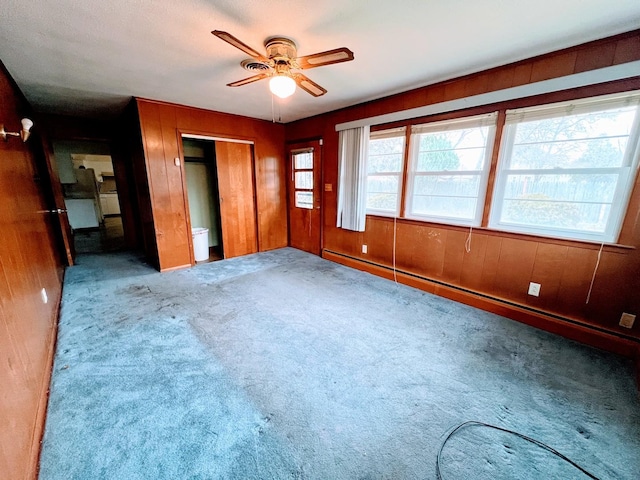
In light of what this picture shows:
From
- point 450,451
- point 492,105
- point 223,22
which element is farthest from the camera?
point 492,105

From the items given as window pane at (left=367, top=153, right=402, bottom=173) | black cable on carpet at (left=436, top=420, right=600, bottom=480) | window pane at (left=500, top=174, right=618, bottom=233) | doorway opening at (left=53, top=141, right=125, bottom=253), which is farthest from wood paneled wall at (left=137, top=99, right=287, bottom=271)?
black cable on carpet at (left=436, top=420, right=600, bottom=480)

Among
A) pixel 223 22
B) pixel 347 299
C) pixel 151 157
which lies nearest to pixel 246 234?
pixel 151 157

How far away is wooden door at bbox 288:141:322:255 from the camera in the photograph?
4.23 m

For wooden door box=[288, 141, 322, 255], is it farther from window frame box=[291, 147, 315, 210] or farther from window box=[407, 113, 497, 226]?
window box=[407, 113, 497, 226]

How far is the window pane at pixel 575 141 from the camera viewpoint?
1.89 m

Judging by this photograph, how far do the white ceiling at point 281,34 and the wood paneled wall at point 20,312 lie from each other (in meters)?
0.67

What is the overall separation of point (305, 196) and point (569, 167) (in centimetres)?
341

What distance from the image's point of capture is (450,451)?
1.25 m

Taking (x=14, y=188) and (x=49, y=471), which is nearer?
(x=49, y=471)

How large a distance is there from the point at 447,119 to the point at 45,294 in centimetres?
415

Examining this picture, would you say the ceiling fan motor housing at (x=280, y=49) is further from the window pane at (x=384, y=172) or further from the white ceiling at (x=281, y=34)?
the window pane at (x=384, y=172)

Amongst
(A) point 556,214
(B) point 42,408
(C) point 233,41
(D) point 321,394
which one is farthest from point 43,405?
(A) point 556,214

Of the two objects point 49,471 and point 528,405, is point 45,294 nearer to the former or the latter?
point 49,471

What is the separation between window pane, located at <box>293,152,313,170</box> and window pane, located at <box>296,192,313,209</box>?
47 cm
